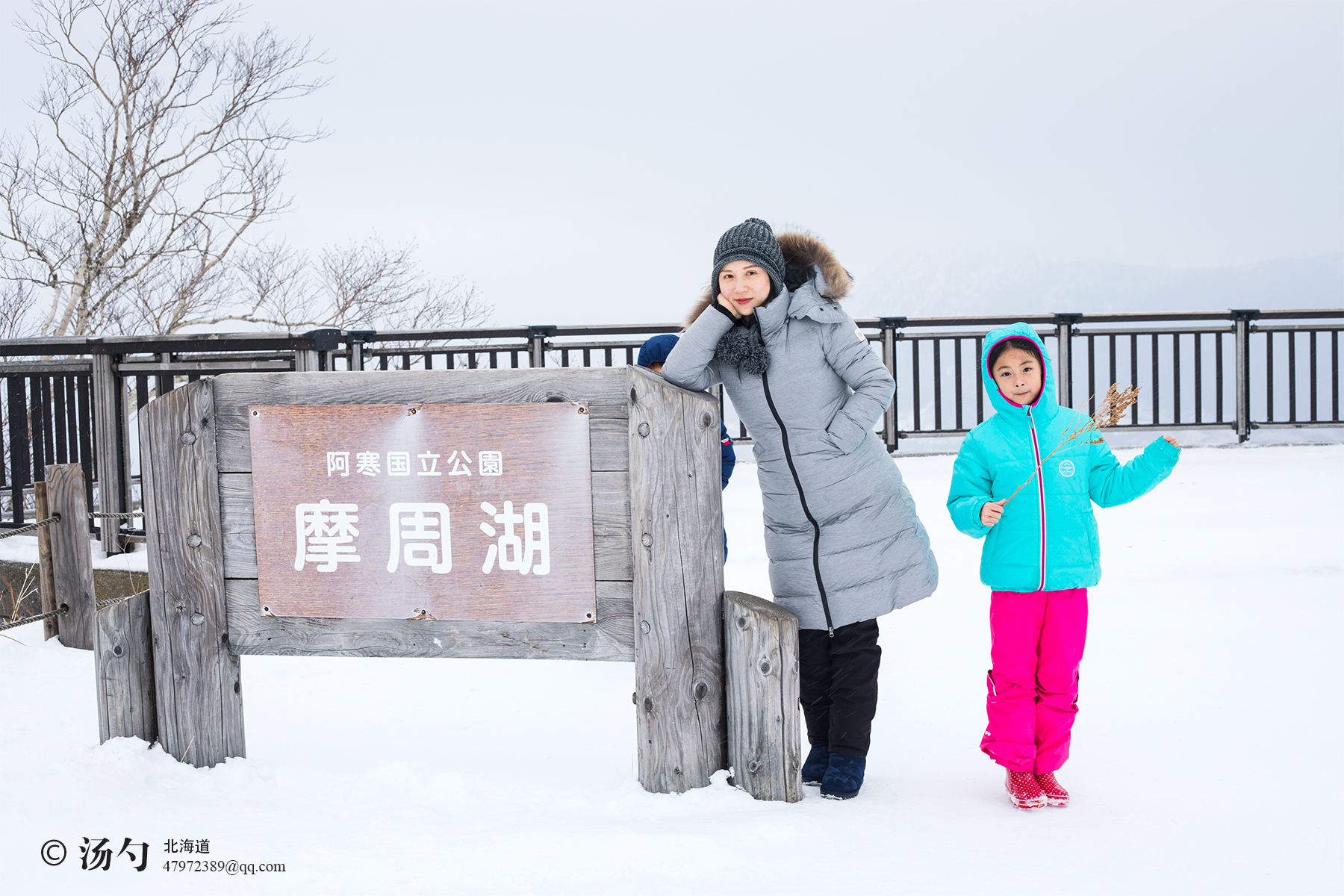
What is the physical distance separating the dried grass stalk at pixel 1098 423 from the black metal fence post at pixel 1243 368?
290 inches

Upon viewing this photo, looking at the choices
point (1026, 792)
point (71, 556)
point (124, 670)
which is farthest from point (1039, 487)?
point (71, 556)

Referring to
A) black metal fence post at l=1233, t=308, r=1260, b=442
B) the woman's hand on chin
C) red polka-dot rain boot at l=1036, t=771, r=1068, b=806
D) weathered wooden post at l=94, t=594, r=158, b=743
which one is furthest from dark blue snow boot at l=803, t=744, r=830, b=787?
black metal fence post at l=1233, t=308, r=1260, b=442

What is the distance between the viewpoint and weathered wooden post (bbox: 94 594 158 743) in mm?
2699

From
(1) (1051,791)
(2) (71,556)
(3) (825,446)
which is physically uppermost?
(3) (825,446)

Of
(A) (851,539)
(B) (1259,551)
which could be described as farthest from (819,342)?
(B) (1259,551)

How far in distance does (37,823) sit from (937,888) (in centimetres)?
218

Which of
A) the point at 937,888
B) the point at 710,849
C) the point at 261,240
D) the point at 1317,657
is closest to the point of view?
the point at 937,888

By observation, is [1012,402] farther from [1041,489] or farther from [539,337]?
[539,337]

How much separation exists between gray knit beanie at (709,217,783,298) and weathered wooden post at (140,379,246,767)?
5.04 ft

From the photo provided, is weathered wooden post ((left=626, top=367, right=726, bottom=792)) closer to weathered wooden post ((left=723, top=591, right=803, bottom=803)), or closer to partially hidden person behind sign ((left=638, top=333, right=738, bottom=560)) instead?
weathered wooden post ((left=723, top=591, right=803, bottom=803))

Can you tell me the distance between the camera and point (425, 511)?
2527 mm

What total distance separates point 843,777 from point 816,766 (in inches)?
6.1

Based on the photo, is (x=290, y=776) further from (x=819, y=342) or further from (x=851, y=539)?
(x=819, y=342)

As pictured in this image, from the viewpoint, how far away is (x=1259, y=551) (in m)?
4.85
